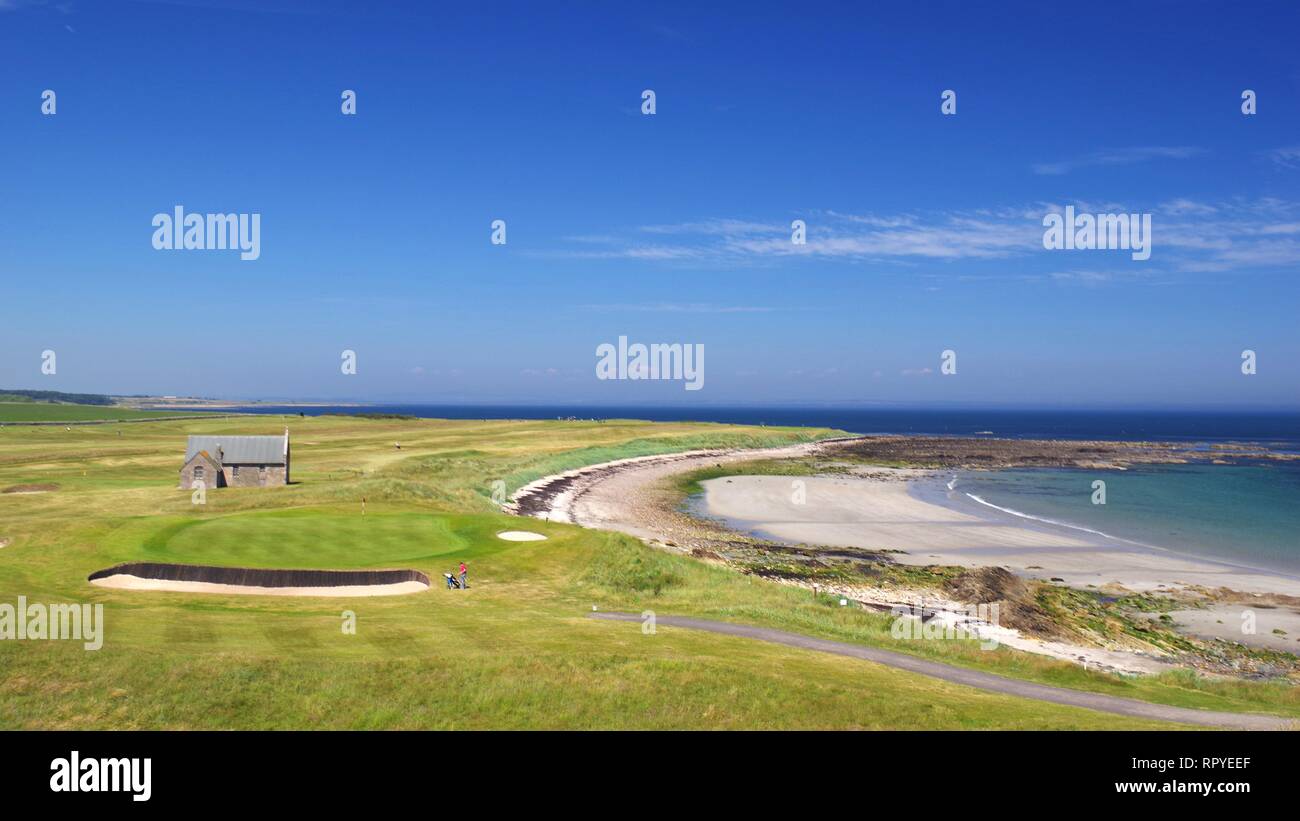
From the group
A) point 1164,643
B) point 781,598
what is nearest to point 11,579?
point 781,598

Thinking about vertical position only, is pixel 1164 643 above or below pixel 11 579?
Result: below

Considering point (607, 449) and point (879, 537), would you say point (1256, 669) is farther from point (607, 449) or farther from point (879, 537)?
point (607, 449)

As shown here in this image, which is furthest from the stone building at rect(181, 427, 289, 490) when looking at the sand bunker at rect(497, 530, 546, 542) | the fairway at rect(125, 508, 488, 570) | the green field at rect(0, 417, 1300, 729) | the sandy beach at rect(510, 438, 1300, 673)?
the sand bunker at rect(497, 530, 546, 542)

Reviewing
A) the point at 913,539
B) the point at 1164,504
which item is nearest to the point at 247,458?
the point at 913,539

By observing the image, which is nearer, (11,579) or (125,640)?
(125,640)

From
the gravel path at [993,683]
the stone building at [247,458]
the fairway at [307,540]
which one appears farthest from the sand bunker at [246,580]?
the stone building at [247,458]

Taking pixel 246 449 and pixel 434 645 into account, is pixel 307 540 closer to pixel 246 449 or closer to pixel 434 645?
pixel 434 645

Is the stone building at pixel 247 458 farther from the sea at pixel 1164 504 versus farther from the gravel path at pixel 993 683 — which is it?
the sea at pixel 1164 504

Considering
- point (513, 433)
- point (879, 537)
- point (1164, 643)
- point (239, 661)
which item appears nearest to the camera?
point (239, 661)

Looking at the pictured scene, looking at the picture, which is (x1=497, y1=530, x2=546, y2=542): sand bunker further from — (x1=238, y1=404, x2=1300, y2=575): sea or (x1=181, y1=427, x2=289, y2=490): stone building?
(x1=238, y1=404, x2=1300, y2=575): sea
